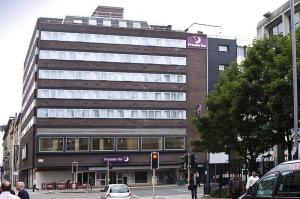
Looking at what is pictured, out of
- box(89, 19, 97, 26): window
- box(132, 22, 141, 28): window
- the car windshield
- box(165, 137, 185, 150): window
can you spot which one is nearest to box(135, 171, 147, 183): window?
box(165, 137, 185, 150): window

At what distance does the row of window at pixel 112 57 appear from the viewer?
74.6 metres

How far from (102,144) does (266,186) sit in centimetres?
6481

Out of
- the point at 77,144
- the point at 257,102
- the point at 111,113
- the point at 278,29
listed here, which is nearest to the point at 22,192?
the point at 257,102

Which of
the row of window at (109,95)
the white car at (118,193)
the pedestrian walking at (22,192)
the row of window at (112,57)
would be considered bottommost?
the white car at (118,193)

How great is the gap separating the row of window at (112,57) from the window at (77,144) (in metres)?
11.3

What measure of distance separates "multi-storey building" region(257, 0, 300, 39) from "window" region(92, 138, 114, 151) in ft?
106

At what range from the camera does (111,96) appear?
Result: 76.5 meters

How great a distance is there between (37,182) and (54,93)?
12435 mm

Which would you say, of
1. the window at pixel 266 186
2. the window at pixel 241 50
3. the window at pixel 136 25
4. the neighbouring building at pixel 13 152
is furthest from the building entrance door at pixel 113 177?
the window at pixel 266 186

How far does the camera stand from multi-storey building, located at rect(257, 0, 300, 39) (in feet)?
145

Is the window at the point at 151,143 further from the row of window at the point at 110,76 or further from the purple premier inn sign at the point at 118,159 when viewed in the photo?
the row of window at the point at 110,76

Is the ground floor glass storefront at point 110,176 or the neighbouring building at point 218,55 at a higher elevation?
the neighbouring building at point 218,55

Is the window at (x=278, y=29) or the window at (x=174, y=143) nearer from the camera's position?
the window at (x=278, y=29)

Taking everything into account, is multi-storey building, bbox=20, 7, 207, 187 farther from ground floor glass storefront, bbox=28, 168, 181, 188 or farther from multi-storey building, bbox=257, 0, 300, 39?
multi-storey building, bbox=257, 0, 300, 39
